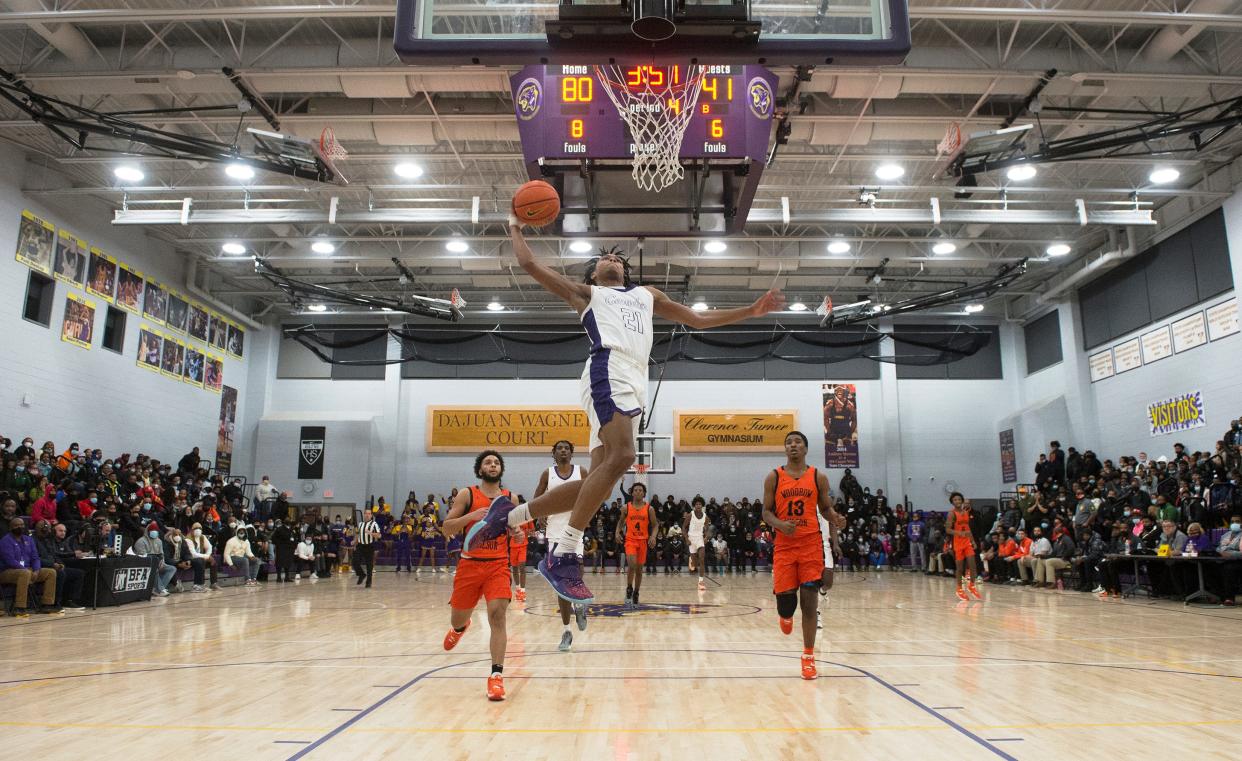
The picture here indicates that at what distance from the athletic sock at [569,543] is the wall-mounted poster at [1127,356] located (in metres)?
21.0

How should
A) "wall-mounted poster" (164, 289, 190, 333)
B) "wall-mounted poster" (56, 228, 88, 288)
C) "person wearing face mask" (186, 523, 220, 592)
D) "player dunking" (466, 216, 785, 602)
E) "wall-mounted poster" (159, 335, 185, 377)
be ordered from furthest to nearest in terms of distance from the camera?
"wall-mounted poster" (164, 289, 190, 333) → "wall-mounted poster" (159, 335, 185, 377) → "wall-mounted poster" (56, 228, 88, 288) → "person wearing face mask" (186, 523, 220, 592) → "player dunking" (466, 216, 785, 602)

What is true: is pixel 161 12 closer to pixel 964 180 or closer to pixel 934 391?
pixel 964 180

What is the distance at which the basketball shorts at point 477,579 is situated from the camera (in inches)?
228

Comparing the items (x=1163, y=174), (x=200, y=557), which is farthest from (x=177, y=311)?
(x=1163, y=174)

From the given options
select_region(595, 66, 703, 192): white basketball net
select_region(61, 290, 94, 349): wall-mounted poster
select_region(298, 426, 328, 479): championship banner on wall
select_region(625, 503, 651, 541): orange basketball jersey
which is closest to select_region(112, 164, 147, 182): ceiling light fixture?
select_region(61, 290, 94, 349): wall-mounted poster

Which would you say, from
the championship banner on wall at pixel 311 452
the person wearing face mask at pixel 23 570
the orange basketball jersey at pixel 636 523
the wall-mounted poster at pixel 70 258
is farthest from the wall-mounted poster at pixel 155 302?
the orange basketball jersey at pixel 636 523

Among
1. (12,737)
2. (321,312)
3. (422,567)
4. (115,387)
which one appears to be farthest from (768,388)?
(12,737)

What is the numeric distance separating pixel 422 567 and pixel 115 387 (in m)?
9.91

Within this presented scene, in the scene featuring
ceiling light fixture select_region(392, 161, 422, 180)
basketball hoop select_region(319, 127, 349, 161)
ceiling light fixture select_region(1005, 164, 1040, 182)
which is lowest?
basketball hoop select_region(319, 127, 349, 161)

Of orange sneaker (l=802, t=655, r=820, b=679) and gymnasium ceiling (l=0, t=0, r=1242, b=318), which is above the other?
gymnasium ceiling (l=0, t=0, r=1242, b=318)

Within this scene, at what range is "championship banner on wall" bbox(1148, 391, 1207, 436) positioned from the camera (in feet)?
60.5

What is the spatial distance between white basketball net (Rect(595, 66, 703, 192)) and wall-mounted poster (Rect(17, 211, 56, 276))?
14.9 m

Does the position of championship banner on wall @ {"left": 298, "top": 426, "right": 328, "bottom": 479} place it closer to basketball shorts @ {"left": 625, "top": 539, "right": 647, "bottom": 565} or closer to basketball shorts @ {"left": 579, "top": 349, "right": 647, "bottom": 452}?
basketball shorts @ {"left": 625, "top": 539, "right": 647, "bottom": 565}

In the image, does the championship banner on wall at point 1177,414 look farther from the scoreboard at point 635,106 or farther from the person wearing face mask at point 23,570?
the person wearing face mask at point 23,570
